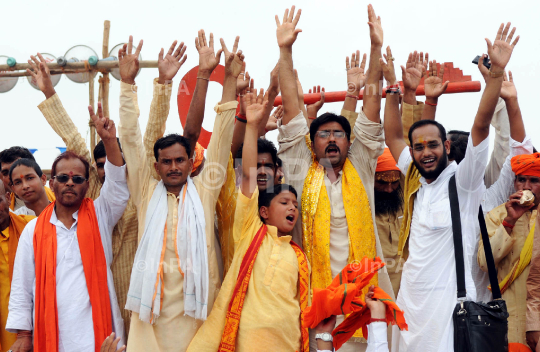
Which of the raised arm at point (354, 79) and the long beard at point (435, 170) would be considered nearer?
the long beard at point (435, 170)

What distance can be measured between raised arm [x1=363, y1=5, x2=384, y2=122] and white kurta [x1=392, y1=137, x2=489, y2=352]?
81cm

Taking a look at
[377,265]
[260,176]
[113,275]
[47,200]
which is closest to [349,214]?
[260,176]

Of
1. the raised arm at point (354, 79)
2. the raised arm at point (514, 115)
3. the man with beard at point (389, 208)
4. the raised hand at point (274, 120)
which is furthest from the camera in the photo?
the raised hand at point (274, 120)

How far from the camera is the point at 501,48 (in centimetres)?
434

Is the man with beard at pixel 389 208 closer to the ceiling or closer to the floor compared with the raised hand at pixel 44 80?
closer to the floor

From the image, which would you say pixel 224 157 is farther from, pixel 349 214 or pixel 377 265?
pixel 377 265

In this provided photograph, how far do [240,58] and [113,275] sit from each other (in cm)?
204

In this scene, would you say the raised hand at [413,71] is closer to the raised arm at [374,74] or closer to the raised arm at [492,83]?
the raised arm at [374,74]

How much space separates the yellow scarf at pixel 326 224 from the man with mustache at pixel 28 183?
2.38 m

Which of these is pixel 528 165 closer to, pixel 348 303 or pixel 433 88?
pixel 433 88

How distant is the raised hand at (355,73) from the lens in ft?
18.0

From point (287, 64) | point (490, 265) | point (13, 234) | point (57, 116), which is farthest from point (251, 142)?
point (13, 234)

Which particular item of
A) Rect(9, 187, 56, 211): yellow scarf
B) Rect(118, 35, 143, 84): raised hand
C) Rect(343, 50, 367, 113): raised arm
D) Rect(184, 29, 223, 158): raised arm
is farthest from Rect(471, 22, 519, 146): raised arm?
Rect(9, 187, 56, 211): yellow scarf

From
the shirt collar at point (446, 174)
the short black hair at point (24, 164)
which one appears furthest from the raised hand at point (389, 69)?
the short black hair at point (24, 164)
